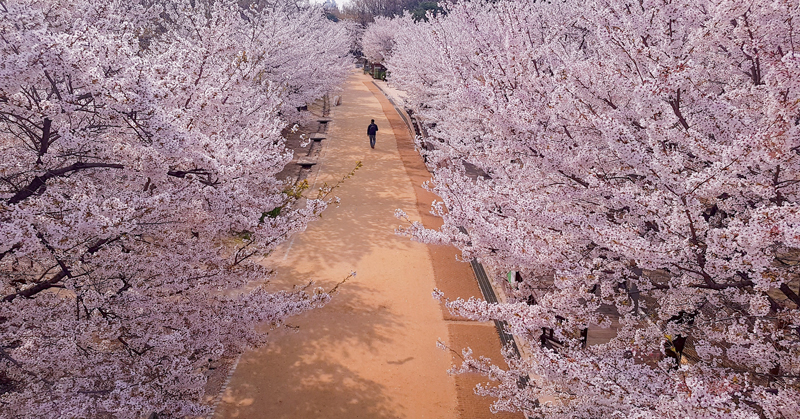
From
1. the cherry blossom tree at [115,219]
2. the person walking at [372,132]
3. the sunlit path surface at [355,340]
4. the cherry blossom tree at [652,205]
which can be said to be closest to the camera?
the cherry blossom tree at [652,205]

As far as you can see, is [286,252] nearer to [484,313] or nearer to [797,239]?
[484,313]

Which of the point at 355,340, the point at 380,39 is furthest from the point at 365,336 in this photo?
the point at 380,39

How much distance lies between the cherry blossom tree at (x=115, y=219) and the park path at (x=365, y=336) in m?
1.58

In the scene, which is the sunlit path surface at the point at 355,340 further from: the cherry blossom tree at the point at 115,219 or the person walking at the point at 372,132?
the person walking at the point at 372,132

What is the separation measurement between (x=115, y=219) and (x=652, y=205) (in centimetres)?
496

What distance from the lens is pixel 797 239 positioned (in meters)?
2.92

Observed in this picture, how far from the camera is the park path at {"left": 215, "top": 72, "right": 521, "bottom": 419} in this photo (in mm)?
7673

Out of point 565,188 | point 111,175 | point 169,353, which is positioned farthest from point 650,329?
point 111,175

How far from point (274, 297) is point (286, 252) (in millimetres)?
5932

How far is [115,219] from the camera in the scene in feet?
12.5

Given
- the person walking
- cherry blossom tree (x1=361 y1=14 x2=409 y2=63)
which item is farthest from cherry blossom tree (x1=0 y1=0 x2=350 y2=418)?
cherry blossom tree (x1=361 y1=14 x2=409 y2=63)

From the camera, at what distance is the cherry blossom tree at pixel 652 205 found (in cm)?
359

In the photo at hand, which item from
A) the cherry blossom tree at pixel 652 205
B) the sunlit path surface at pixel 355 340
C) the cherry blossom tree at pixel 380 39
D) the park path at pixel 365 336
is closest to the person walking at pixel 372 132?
the park path at pixel 365 336

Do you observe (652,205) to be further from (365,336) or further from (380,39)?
(380,39)
